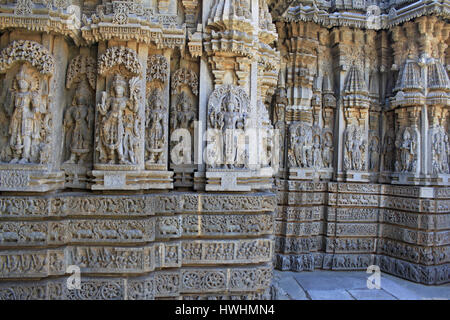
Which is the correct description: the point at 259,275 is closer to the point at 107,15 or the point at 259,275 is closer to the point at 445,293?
the point at 107,15

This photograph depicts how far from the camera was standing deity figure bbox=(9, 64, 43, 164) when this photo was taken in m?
3.94

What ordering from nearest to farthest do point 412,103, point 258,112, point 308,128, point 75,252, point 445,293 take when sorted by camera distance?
point 75,252
point 258,112
point 445,293
point 412,103
point 308,128

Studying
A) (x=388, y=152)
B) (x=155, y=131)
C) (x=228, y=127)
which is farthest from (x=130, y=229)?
(x=388, y=152)

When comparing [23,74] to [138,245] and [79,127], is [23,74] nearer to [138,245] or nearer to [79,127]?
[79,127]

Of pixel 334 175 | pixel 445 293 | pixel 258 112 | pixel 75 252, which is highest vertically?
pixel 258 112

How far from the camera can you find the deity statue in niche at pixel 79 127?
171 inches

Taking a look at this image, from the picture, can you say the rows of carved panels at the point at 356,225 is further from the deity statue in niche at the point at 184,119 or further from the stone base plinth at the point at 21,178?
the stone base plinth at the point at 21,178

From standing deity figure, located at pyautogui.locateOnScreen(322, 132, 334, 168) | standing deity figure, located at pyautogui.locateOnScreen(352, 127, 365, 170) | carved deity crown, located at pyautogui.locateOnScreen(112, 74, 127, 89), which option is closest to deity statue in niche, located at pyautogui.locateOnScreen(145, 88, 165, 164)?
carved deity crown, located at pyautogui.locateOnScreen(112, 74, 127, 89)

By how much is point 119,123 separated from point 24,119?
116cm

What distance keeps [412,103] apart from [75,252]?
818cm

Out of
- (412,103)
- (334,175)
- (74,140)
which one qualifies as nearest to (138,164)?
(74,140)

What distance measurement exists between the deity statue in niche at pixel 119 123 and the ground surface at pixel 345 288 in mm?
4336

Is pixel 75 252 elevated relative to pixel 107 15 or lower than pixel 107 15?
lower

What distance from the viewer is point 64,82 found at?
440 centimetres
